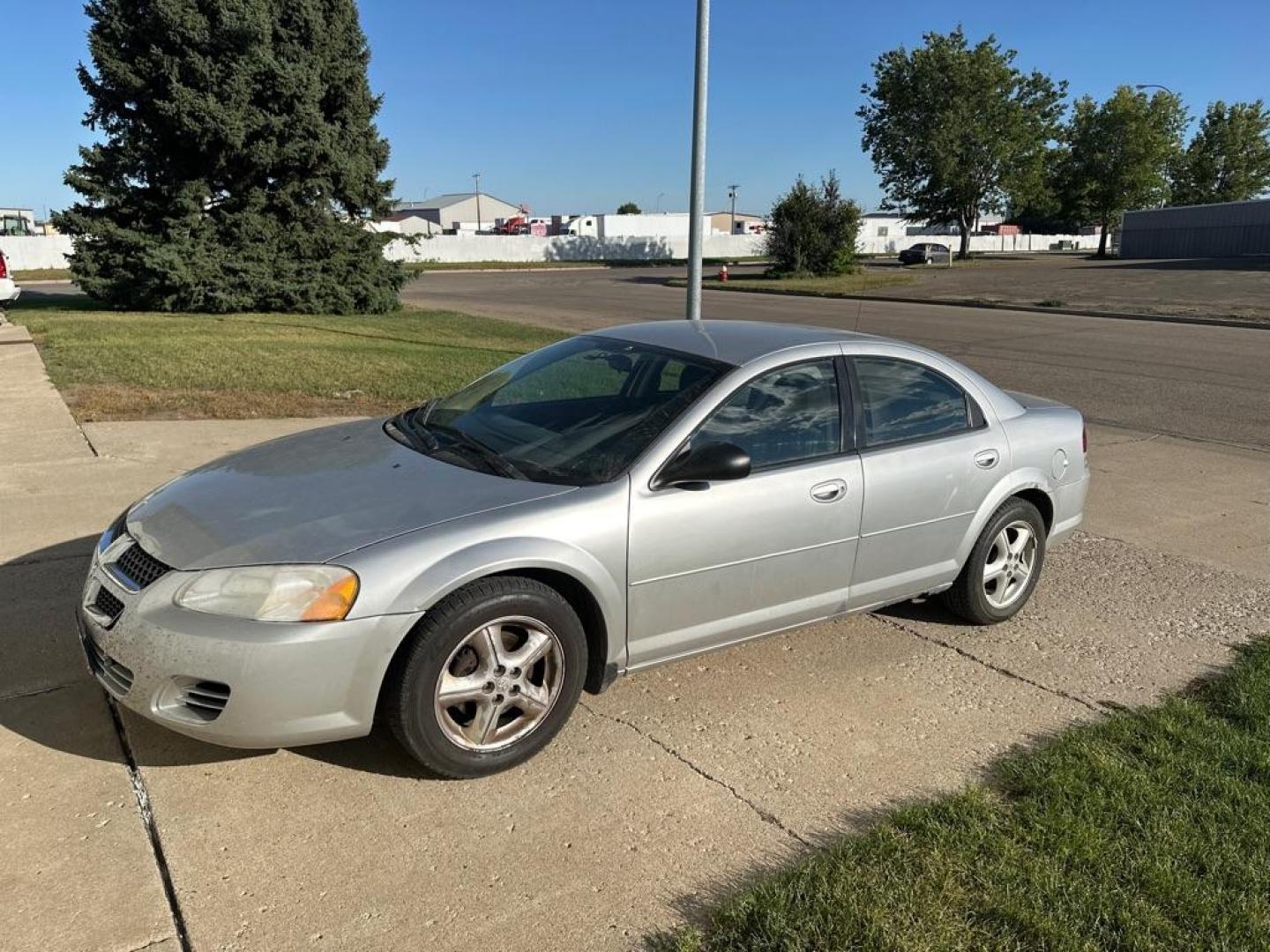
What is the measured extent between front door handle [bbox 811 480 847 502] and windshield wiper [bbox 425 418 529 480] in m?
1.14

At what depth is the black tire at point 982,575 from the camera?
4473 mm

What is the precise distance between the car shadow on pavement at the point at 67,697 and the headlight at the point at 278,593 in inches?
23.4

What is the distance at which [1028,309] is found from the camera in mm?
26469

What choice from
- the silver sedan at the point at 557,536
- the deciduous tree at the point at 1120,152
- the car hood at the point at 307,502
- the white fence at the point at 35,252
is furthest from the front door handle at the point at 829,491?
the deciduous tree at the point at 1120,152

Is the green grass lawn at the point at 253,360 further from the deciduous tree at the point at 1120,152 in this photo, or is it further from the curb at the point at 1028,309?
the deciduous tree at the point at 1120,152

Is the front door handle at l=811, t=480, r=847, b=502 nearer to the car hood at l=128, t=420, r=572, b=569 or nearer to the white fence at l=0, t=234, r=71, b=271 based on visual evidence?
the car hood at l=128, t=420, r=572, b=569

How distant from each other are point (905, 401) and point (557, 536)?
1.89 m

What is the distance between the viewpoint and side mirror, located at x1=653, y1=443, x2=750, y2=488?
135 inches

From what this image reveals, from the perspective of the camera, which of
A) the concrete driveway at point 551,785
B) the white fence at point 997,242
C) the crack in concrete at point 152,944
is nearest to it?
the crack in concrete at point 152,944

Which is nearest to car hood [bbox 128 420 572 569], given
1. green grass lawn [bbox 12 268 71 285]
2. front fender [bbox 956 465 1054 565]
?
front fender [bbox 956 465 1054 565]

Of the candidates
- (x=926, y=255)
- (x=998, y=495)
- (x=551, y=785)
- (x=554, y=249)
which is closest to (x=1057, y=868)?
(x=551, y=785)

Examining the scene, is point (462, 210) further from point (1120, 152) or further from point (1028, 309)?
point (1028, 309)

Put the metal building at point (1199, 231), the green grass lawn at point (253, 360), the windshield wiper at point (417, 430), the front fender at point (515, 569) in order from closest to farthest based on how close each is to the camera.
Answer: the front fender at point (515, 569) < the windshield wiper at point (417, 430) < the green grass lawn at point (253, 360) < the metal building at point (1199, 231)

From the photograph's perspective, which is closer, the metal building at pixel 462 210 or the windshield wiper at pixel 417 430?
the windshield wiper at pixel 417 430
